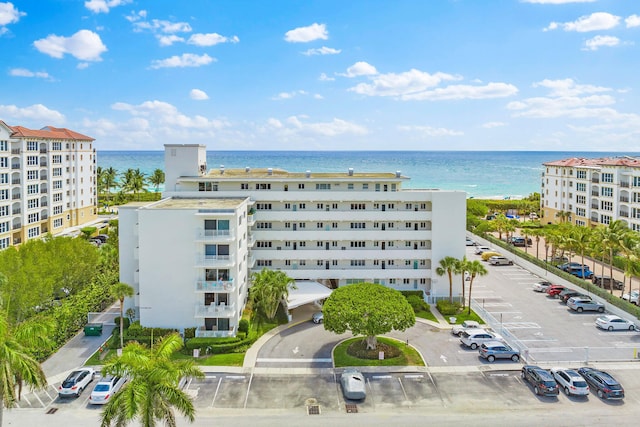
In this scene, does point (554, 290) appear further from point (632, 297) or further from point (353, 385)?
point (353, 385)

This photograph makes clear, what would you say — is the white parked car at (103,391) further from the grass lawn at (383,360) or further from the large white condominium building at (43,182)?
the large white condominium building at (43,182)

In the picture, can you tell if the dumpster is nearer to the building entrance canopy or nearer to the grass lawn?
the building entrance canopy

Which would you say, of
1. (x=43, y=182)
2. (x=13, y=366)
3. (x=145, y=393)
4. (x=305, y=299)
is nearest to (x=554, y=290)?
(x=305, y=299)

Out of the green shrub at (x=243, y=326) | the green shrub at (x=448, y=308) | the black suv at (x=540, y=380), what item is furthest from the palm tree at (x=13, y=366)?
the green shrub at (x=448, y=308)

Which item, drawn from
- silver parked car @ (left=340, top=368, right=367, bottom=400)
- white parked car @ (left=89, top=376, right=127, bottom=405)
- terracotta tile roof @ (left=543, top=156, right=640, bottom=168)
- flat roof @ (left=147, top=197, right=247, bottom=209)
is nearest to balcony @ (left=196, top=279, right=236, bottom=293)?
flat roof @ (left=147, top=197, right=247, bottom=209)

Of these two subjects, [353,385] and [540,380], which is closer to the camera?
[353,385]
